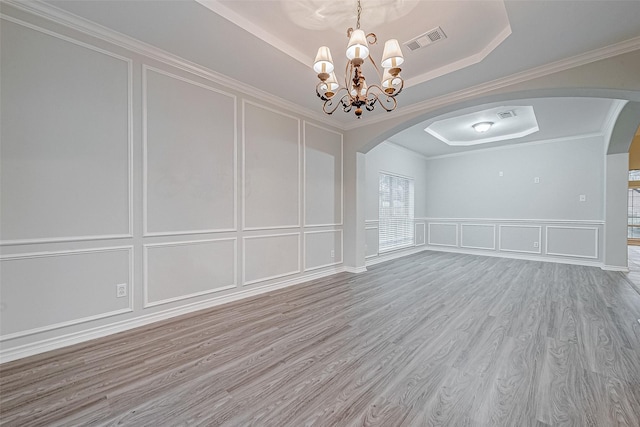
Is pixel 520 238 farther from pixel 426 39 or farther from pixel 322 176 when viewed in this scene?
pixel 426 39

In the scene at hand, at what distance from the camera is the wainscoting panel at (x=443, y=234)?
7.63m

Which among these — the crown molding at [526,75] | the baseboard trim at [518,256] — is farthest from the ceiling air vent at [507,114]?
the baseboard trim at [518,256]

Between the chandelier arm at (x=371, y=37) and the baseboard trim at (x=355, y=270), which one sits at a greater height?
the chandelier arm at (x=371, y=37)

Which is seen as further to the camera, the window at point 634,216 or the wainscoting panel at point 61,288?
the window at point 634,216

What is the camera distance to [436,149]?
7.25 metres

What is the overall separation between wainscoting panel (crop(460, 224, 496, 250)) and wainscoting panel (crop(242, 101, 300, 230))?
217 inches

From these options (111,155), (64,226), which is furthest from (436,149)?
(64,226)

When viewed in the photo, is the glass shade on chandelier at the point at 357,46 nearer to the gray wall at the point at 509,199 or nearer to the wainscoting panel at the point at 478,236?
the gray wall at the point at 509,199

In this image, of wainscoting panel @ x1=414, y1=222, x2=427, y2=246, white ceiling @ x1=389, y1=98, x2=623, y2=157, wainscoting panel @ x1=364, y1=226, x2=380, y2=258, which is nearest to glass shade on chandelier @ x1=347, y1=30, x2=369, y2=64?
white ceiling @ x1=389, y1=98, x2=623, y2=157

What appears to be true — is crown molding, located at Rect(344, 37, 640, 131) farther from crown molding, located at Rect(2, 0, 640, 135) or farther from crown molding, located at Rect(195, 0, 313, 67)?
crown molding, located at Rect(195, 0, 313, 67)

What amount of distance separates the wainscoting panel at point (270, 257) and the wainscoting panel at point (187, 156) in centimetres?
46

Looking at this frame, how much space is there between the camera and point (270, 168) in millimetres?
3844

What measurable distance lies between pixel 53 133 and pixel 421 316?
3910mm

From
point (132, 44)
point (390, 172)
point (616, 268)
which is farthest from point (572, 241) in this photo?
point (132, 44)
